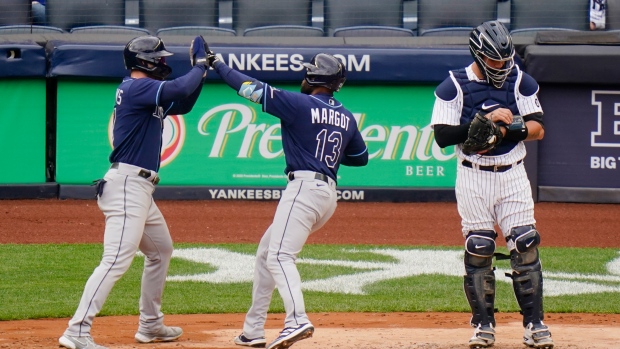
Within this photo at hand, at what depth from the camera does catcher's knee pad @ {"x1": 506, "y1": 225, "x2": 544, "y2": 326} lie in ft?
17.3

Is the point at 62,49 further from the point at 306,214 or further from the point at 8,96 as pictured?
the point at 306,214

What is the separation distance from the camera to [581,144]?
39.5 feet

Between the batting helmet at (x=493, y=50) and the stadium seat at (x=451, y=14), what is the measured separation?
726cm

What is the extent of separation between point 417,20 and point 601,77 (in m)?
2.56

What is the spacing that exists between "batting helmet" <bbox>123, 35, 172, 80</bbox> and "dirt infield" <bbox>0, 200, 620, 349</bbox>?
5.14 ft

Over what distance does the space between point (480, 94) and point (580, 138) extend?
7.02 metres

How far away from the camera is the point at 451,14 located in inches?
505

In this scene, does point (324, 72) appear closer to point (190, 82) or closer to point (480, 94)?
point (190, 82)

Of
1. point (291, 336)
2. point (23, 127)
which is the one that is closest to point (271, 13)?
point (23, 127)

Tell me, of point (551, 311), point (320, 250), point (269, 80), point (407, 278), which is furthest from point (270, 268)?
point (269, 80)

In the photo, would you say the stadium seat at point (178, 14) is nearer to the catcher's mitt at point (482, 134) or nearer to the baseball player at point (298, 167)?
the baseball player at point (298, 167)

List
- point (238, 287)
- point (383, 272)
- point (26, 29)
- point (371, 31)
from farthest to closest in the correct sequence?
point (371, 31)
point (26, 29)
point (383, 272)
point (238, 287)

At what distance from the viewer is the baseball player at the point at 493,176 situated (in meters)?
5.28

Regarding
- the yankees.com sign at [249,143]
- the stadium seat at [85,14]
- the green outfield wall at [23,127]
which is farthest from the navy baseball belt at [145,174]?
the stadium seat at [85,14]
